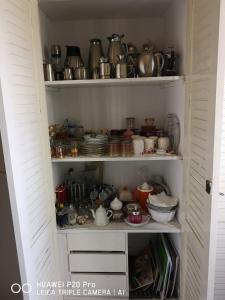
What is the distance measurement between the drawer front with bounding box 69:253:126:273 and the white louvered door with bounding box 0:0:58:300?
174 mm

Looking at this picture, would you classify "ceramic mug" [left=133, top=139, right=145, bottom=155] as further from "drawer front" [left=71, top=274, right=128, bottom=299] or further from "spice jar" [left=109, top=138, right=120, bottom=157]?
"drawer front" [left=71, top=274, right=128, bottom=299]

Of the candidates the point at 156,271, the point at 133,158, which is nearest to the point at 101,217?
the point at 133,158

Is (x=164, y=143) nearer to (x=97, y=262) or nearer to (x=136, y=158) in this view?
(x=136, y=158)

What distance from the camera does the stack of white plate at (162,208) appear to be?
1.48 m

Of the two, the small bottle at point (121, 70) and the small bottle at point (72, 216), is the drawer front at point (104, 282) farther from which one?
the small bottle at point (121, 70)

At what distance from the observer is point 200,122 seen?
108 cm

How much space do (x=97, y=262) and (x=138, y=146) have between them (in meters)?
0.77

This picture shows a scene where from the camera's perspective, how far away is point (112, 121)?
5.89 feet

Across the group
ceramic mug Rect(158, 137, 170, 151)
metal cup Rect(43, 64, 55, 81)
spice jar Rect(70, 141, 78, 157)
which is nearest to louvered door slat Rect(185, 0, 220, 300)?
ceramic mug Rect(158, 137, 170, 151)

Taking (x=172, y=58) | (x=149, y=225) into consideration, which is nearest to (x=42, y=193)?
(x=149, y=225)

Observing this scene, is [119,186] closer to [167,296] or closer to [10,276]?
[167,296]

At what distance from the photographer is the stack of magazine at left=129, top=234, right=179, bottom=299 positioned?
1.56 m

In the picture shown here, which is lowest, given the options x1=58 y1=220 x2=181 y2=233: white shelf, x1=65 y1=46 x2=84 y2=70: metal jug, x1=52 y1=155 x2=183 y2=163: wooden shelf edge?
x1=58 y1=220 x2=181 y2=233: white shelf

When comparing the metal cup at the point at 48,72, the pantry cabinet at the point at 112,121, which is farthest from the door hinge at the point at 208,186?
the metal cup at the point at 48,72
